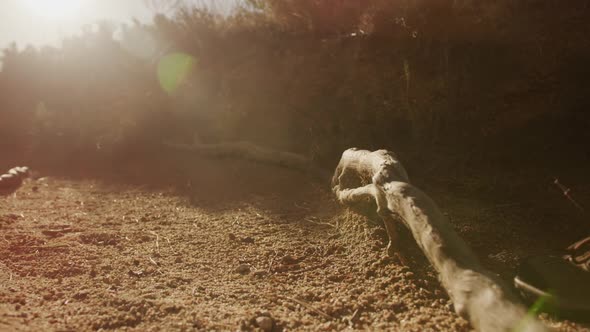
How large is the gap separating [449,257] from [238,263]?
1523 millimetres

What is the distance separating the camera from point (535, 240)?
2842 mm

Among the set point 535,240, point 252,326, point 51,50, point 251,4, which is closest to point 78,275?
point 252,326

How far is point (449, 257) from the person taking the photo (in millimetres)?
2012

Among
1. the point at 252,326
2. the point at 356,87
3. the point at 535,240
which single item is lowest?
the point at 252,326

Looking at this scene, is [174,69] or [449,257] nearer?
[449,257]

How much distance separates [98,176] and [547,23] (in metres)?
6.62

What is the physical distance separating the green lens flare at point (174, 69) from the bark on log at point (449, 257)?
22.0 feet

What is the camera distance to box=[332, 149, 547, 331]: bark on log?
1644mm

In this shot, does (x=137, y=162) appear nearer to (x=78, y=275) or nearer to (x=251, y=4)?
(x=251, y=4)

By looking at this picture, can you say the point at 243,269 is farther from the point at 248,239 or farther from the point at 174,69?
the point at 174,69

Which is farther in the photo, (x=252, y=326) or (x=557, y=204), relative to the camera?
(x=557, y=204)

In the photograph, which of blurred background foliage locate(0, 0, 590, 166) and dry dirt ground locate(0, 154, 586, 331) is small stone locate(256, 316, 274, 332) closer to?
dry dirt ground locate(0, 154, 586, 331)

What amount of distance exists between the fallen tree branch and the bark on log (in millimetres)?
2074

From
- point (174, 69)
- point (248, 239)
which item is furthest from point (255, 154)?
point (174, 69)
